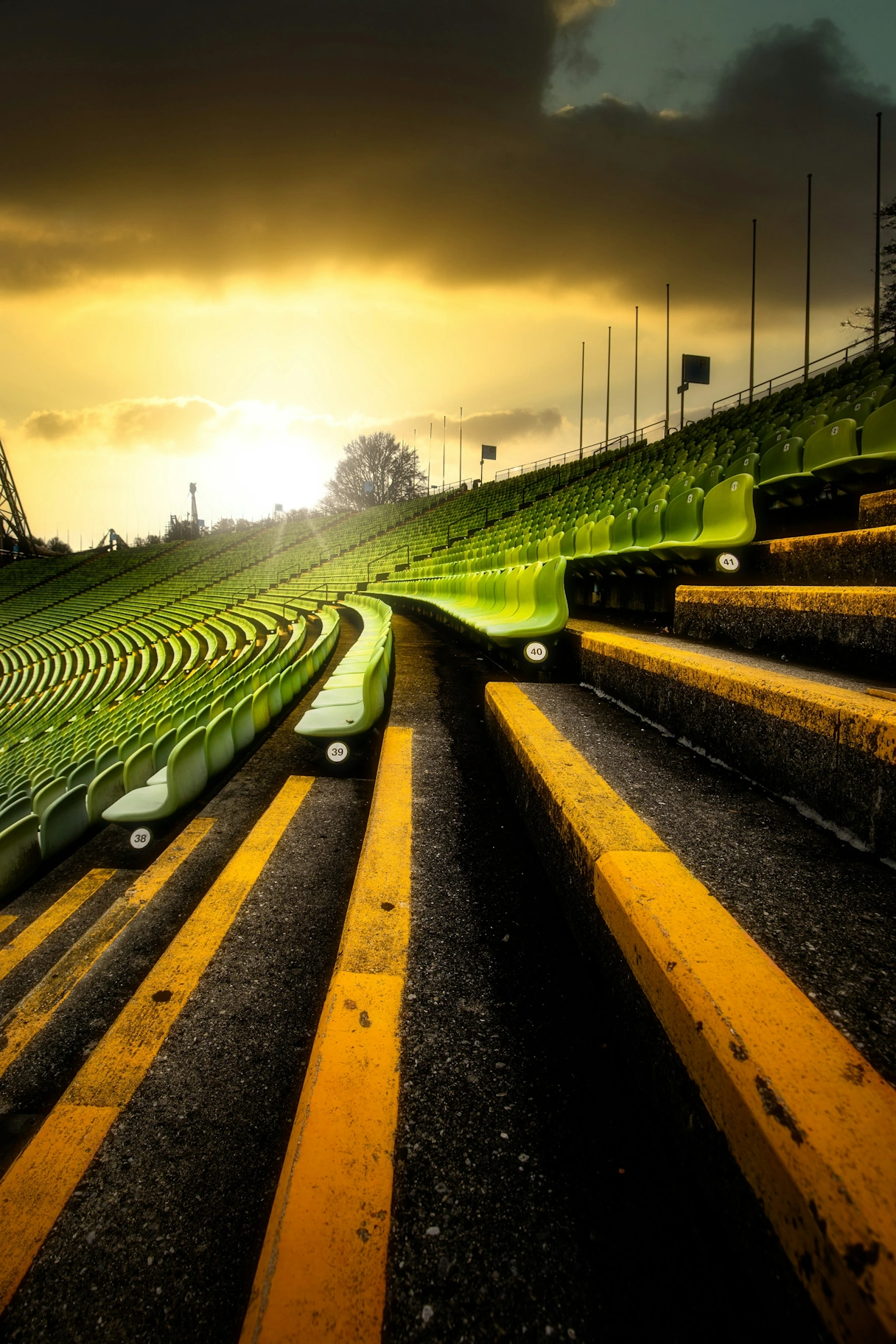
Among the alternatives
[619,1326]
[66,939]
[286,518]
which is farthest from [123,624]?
[286,518]

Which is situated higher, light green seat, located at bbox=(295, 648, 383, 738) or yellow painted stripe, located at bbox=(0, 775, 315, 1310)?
light green seat, located at bbox=(295, 648, 383, 738)

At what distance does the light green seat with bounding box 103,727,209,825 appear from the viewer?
223 cm

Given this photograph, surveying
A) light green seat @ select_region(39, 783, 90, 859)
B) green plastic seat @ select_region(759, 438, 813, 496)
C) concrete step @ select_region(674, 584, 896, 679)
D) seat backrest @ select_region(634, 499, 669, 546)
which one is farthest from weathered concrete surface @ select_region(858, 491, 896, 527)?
light green seat @ select_region(39, 783, 90, 859)

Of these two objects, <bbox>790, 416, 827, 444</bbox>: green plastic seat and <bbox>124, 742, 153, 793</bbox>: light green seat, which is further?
<bbox>790, 416, 827, 444</bbox>: green plastic seat

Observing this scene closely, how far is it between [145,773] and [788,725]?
295cm

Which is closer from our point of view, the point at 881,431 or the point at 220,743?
the point at 220,743

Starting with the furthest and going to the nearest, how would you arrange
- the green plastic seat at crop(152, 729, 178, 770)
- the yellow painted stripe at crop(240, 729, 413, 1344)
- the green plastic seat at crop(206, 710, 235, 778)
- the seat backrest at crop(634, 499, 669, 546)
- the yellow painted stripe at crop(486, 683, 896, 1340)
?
the seat backrest at crop(634, 499, 669, 546)
the green plastic seat at crop(152, 729, 178, 770)
the green plastic seat at crop(206, 710, 235, 778)
the yellow painted stripe at crop(240, 729, 413, 1344)
the yellow painted stripe at crop(486, 683, 896, 1340)

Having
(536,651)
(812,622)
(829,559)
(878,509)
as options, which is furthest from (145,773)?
(878,509)

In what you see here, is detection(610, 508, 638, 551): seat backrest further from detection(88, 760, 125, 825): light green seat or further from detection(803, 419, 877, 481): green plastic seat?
detection(88, 760, 125, 825): light green seat

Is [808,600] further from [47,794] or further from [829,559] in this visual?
[47,794]

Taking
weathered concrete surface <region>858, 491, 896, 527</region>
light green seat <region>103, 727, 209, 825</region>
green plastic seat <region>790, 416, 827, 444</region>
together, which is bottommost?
light green seat <region>103, 727, 209, 825</region>

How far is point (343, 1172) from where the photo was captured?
2.28 feet

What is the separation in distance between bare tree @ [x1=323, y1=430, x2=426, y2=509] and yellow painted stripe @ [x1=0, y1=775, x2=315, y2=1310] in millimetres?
44270

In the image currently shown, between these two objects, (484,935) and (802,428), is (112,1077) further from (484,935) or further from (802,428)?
(802,428)
